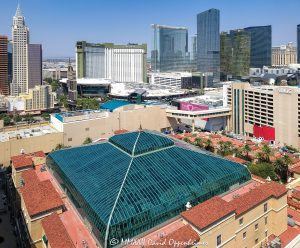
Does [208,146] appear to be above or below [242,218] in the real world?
above

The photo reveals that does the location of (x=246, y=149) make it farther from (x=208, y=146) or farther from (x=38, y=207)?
(x=38, y=207)

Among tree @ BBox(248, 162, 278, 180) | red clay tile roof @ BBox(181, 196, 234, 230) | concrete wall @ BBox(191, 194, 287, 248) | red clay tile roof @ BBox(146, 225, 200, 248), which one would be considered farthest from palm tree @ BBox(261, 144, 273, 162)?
red clay tile roof @ BBox(146, 225, 200, 248)

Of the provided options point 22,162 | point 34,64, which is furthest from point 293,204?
point 34,64

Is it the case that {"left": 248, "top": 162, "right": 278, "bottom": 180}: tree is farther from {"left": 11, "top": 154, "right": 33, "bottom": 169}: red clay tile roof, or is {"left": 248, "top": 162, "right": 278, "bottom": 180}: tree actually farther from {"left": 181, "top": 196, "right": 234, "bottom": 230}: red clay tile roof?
{"left": 11, "top": 154, "right": 33, "bottom": 169}: red clay tile roof

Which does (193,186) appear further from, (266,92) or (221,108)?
(221,108)

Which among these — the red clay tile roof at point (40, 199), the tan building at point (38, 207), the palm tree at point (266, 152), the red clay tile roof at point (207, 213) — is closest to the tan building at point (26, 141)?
the red clay tile roof at point (40, 199)

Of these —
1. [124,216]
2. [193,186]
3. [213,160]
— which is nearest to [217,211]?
[193,186]
